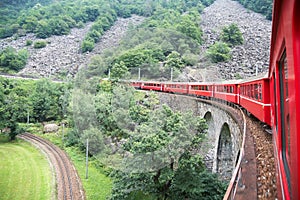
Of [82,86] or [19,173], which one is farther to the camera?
[82,86]

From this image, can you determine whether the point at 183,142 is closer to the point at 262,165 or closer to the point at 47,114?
the point at 262,165

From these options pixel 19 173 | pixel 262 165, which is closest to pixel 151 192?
pixel 262 165

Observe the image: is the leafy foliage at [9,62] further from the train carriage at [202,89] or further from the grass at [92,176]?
the train carriage at [202,89]

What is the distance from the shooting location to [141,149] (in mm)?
8891

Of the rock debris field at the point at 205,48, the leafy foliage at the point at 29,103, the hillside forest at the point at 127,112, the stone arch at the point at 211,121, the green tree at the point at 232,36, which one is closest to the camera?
the hillside forest at the point at 127,112

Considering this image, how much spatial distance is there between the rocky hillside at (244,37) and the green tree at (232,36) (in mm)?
1610

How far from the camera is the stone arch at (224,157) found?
11808mm

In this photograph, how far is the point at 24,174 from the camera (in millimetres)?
13859

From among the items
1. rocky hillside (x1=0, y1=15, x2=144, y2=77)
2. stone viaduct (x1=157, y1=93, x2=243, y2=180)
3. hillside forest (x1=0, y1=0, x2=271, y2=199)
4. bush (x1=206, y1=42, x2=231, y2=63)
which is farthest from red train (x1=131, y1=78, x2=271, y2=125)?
rocky hillside (x1=0, y1=15, x2=144, y2=77)

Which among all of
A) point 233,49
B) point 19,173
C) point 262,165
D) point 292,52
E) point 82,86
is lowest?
point 19,173

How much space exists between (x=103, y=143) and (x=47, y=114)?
11.8 m

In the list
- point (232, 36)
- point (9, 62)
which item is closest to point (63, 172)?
point (9, 62)

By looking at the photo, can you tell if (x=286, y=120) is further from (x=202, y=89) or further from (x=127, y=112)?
(x=127, y=112)

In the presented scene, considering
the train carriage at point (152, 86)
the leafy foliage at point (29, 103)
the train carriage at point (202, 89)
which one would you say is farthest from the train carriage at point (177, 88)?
the leafy foliage at point (29, 103)
